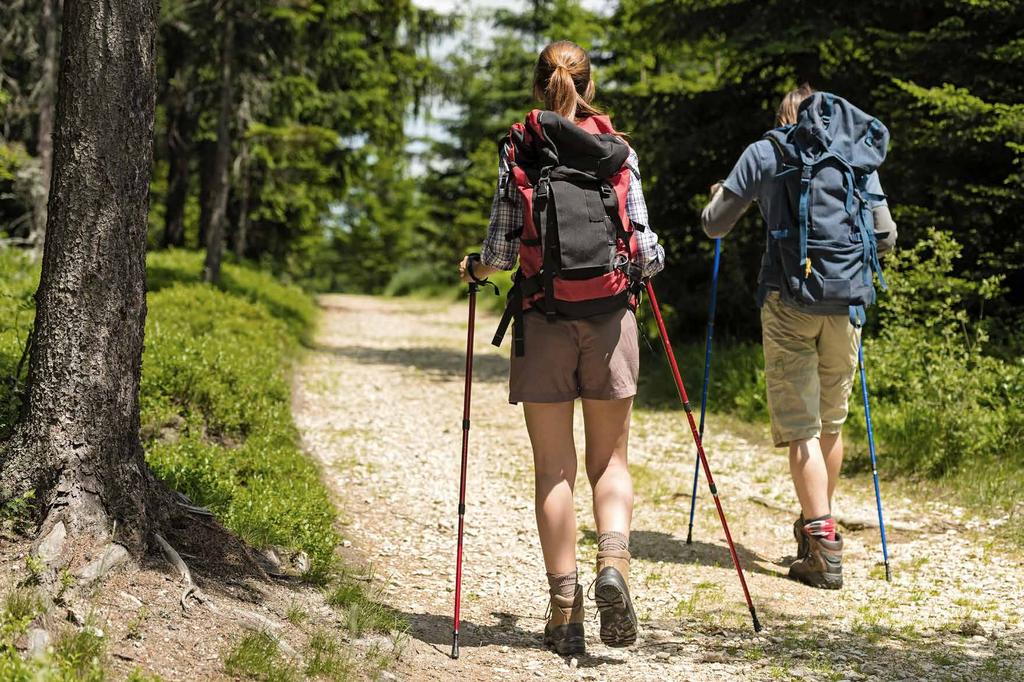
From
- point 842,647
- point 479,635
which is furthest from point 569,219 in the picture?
point 842,647

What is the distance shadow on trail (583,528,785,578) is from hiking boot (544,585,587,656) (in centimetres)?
167

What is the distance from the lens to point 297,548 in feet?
16.7

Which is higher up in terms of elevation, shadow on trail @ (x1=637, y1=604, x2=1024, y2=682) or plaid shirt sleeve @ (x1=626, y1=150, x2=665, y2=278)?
plaid shirt sleeve @ (x1=626, y1=150, x2=665, y2=278)

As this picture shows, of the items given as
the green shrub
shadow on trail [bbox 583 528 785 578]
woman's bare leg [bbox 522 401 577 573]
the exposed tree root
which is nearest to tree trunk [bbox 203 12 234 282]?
the green shrub

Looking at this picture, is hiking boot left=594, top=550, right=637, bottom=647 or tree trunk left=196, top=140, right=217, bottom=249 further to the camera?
tree trunk left=196, top=140, right=217, bottom=249

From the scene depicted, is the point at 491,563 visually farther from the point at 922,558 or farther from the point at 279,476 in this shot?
the point at 922,558

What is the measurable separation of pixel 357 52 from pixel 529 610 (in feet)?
66.2

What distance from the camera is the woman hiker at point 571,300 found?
398cm

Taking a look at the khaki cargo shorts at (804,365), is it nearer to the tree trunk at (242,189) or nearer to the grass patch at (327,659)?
the grass patch at (327,659)

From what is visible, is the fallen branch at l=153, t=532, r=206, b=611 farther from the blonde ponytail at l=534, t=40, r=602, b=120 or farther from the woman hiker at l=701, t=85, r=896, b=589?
the woman hiker at l=701, t=85, r=896, b=589

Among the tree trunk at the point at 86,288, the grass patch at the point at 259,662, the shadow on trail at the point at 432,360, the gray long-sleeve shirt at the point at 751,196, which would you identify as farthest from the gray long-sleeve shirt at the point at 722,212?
the shadow on trail at the point at 432,360

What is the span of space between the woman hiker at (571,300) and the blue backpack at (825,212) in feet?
4.77

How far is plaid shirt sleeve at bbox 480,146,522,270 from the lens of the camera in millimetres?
4094

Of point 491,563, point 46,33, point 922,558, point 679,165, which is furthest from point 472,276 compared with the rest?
point 46,33
